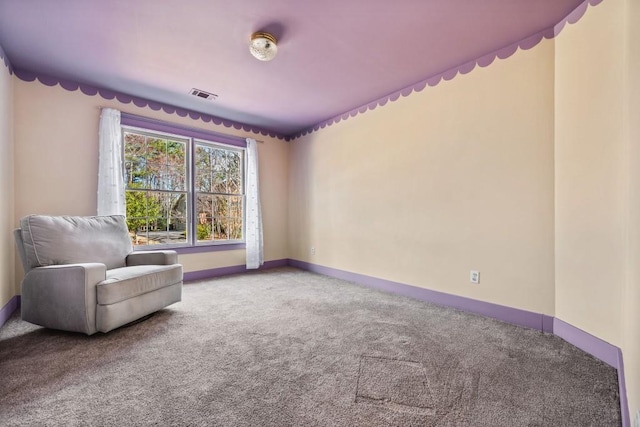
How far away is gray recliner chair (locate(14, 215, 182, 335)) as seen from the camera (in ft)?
6.82

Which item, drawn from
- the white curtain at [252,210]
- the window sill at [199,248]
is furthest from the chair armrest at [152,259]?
the white curtain at [252,210]

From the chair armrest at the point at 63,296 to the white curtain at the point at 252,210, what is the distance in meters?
2.35

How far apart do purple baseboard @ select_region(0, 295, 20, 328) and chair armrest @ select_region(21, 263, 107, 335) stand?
0.36 metres

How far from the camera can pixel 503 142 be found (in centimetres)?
247

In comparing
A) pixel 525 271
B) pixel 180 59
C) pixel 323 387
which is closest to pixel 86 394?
pixel 323 387

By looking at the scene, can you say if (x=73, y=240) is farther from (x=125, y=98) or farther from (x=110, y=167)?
(x=125, y=98)

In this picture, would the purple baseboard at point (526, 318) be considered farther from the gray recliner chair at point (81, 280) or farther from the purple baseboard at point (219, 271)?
the gray recliner chair at point (81, 280)

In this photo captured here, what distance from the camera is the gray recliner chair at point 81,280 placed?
2.08 metres

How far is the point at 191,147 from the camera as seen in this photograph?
4000 millimetres

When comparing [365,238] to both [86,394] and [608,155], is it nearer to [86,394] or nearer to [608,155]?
[608,155]

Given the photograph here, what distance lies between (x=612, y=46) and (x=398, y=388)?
97.1 inches

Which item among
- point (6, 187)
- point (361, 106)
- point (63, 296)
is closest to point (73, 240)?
point (63, 296)

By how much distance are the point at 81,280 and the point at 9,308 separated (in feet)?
4.12

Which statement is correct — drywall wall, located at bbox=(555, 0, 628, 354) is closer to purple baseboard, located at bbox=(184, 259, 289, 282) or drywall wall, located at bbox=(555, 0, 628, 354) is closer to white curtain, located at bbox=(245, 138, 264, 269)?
white curtain, located at bbox=(245, 138, 264, 269)
